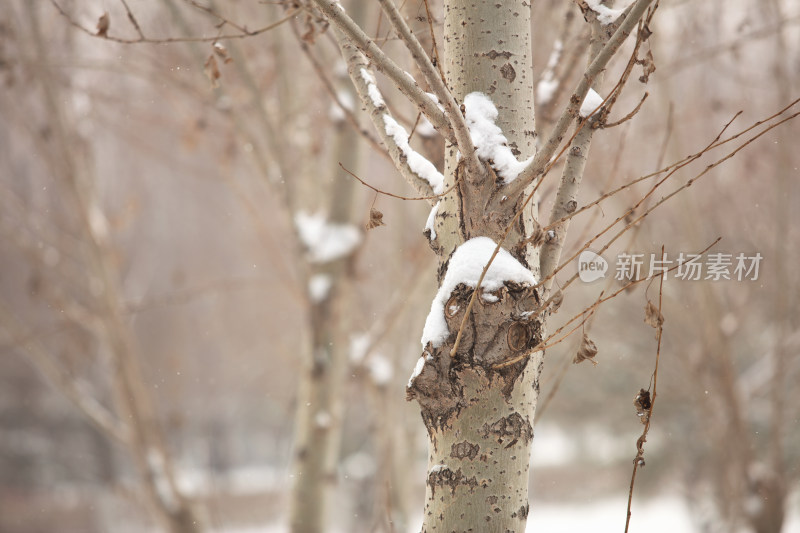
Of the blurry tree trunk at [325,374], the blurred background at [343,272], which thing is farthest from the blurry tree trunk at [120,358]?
the blurry tree trunk at [325,374]

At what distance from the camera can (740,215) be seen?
16.6ft

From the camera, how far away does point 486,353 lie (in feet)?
3.55

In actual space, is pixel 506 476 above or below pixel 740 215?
below

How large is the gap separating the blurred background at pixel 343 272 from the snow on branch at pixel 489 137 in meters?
0.22

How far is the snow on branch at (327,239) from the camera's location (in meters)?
2.85

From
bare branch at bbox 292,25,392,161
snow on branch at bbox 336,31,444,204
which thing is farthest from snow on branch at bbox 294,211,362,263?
snow on branch at bbox 336,31,444,204

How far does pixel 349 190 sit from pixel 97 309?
195cm

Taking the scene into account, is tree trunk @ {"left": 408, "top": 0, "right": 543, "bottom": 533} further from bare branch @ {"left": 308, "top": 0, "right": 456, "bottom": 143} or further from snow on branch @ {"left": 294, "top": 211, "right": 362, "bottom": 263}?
snow on branch @ {"left": 294, "top": 211, "right": 362, "bottom": 263}

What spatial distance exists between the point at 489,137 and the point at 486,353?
37 centimetres

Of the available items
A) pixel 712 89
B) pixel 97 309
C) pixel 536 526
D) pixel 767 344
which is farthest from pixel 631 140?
pixel 536 526

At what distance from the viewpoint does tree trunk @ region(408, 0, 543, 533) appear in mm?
1063

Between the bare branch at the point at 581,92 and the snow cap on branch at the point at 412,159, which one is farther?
the snow cap on branch at the point at 412,159

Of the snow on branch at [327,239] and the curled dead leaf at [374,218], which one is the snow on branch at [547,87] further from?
the snow on branch at [327,239]

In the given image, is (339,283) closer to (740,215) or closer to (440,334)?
(440,334)
